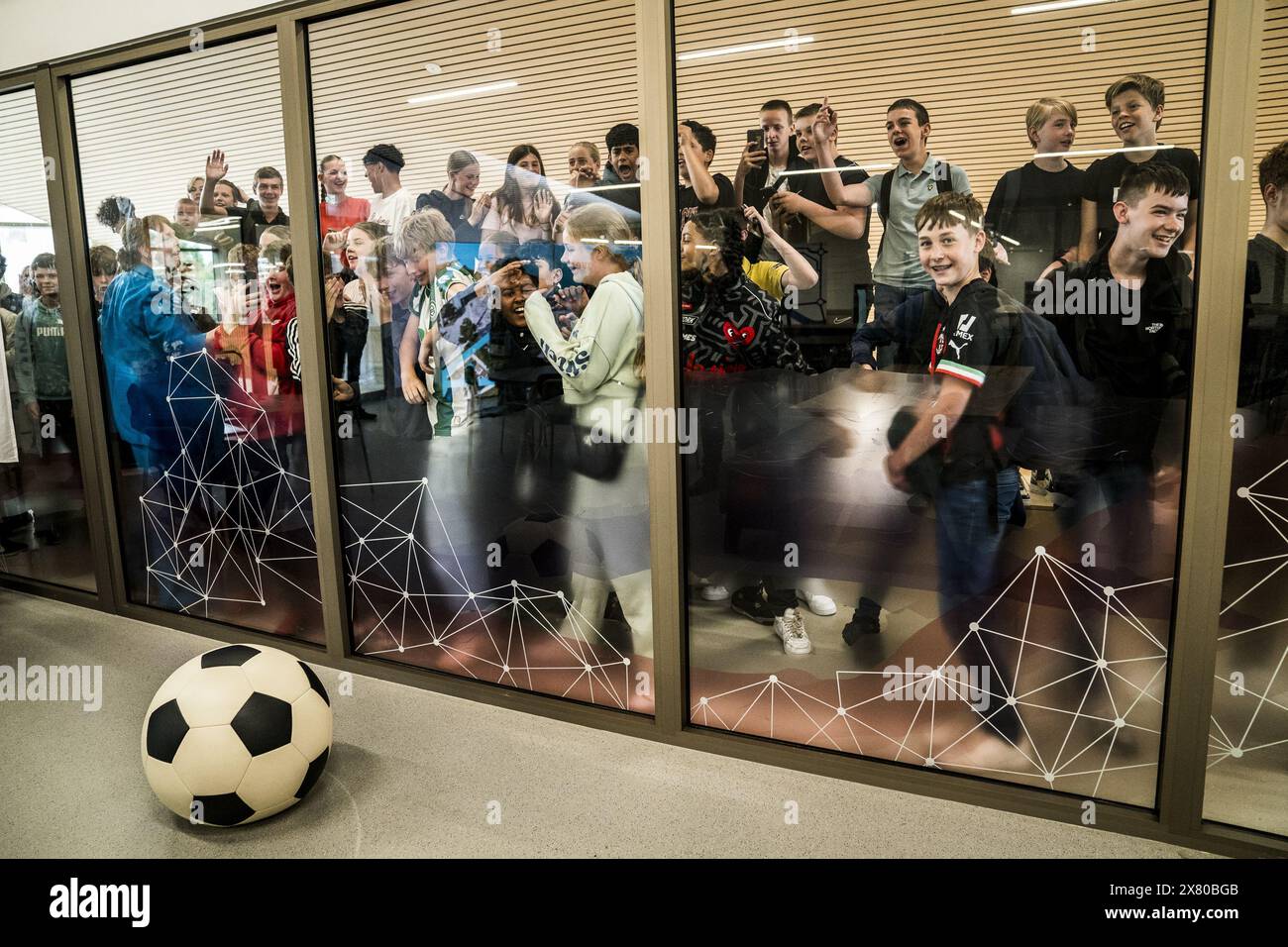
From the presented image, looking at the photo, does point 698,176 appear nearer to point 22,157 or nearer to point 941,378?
point 941,378

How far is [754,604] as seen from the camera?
2482mm

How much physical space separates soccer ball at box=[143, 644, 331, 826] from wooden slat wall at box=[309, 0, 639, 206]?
61.8 inches

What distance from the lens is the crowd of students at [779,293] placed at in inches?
78.3

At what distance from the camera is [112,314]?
3553mm

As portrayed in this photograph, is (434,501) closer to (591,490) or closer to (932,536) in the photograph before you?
(591,490)

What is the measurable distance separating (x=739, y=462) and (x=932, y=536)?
558 millimetres

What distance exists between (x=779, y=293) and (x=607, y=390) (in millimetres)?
593

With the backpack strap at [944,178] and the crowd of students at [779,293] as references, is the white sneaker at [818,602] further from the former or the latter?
the backpack strap at [944,178]

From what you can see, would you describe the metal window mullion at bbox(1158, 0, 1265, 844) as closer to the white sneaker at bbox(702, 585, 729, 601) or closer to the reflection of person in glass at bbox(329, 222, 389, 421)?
the white sneaker at bbox(702, 585, 729, 601)

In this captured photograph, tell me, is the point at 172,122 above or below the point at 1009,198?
above

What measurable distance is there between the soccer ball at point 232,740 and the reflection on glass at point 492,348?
784mm

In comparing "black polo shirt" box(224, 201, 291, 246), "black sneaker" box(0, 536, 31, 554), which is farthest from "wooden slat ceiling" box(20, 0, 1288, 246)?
"black sneaker" box(0, 536, 31, 554)

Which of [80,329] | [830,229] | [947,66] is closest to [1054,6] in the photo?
[947,66]

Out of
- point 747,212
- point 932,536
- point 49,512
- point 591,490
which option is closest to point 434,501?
point 591,490
